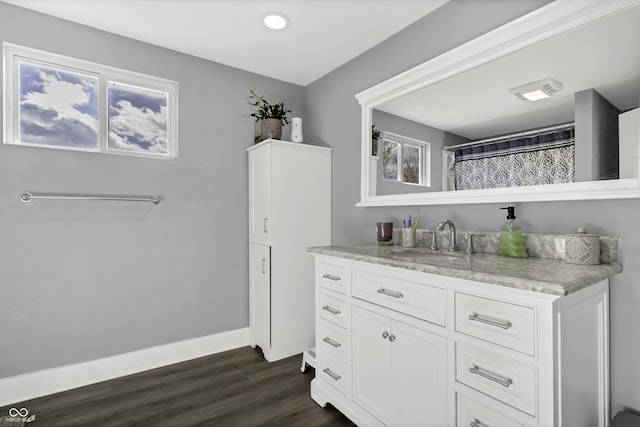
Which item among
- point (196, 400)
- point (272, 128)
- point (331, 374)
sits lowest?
point (196, 400)

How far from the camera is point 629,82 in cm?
128

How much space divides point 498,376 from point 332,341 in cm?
95

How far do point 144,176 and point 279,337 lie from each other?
161cm

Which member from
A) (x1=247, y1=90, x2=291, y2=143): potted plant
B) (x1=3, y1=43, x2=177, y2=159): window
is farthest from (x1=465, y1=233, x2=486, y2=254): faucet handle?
(x1=3, y1=43, x2=177, y2=159): window

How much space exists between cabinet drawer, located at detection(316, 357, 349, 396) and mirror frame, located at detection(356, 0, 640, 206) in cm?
107

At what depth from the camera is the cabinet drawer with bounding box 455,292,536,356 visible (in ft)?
3.36

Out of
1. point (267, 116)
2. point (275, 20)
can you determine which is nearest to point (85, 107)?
point (267, 116)

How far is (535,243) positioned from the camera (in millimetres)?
1517

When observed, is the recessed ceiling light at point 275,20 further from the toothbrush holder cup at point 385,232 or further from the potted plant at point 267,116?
the toothbrush holder cup at point 385,232

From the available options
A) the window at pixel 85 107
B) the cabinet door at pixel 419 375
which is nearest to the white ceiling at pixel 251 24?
the window at pixel 85 107

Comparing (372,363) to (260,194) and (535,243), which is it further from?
(260,194)

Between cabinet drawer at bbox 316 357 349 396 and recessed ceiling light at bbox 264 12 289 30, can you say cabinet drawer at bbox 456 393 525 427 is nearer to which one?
cabinet drawer at bbox 316 357 349 396

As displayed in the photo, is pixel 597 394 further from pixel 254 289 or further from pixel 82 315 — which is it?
pixel 82 315

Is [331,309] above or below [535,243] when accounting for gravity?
below
